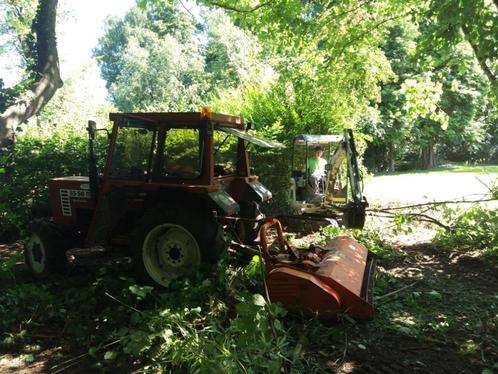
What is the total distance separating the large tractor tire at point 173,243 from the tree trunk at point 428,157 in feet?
95.1

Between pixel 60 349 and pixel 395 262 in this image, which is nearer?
pixel 60 349

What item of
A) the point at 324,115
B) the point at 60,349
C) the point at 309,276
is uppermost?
the point at 324,115

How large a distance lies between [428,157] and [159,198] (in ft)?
97.3

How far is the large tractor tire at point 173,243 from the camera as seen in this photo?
15.1 ft

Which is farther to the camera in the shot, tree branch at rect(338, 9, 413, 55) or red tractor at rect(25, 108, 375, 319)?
tree branch at rect(338, 9, 413, 55)

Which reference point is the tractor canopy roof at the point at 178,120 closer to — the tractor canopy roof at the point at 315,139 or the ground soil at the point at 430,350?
the ground soil at the point at 430,350

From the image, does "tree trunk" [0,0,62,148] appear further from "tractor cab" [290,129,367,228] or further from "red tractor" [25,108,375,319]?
"tractor cab" [290,129,367,228]

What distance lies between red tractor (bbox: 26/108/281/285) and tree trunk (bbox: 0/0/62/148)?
2.68 m

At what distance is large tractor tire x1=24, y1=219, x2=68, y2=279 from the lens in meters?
5.41

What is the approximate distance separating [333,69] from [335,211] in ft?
12.2

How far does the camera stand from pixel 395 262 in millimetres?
6074

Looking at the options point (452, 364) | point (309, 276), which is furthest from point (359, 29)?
point (452, 364)

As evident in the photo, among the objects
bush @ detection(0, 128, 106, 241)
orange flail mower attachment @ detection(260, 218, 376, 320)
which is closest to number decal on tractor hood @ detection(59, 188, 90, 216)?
bush @ detection(0, 128, 106, 241)

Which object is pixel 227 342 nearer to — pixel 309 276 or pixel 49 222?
pixel 309 276
